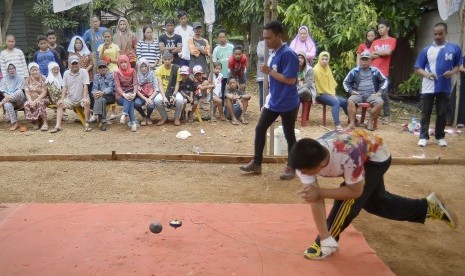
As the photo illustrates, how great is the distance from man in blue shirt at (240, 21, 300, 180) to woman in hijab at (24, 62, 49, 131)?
4.50m

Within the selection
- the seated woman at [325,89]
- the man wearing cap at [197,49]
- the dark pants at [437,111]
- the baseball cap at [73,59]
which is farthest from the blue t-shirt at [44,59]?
the dark pants at [437,111]

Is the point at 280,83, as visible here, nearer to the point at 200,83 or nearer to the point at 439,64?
the point at 439,64

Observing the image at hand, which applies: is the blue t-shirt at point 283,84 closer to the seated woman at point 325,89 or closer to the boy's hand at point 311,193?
the boy's hand at point 311,193

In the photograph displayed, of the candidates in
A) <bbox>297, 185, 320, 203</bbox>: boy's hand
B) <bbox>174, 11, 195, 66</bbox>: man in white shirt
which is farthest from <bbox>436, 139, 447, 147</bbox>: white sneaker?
<bbox>174, 11, 195, 66</bbox>: man in white shirt

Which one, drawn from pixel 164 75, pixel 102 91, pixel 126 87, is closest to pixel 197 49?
pixel 164 75

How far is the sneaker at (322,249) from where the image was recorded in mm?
3018

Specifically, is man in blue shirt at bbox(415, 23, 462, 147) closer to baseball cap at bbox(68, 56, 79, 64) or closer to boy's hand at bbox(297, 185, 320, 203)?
boy's hand at bbox(297, 185, 320, 203)

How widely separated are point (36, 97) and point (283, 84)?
196 inches

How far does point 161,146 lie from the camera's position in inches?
265

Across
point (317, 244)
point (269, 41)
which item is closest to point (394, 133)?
point (269, 41)

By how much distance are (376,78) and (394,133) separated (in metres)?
1.03

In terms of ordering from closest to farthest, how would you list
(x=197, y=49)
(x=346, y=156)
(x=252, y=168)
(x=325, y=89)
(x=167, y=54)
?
(x=346, y=156) → (x=252, y=168) → (x=325, y=89) → (x=167, y=54) → (x=197, y=49)

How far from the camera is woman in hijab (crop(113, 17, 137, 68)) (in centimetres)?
857

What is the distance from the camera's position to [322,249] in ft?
9.97
